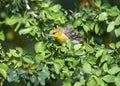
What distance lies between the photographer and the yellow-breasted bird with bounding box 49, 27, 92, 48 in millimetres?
3985

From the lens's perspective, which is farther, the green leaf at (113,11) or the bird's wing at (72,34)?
the bird's wing at (72,34)

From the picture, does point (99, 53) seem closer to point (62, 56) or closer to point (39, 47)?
point (62, 56)

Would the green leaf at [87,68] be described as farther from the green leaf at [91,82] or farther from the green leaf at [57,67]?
the green leaf at [57,67]

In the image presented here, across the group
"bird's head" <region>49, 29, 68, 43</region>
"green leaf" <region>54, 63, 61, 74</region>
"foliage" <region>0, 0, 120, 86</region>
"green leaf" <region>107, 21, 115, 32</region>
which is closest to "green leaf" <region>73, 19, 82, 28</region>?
"foliage" <region>0, 0, 120, 86</region>

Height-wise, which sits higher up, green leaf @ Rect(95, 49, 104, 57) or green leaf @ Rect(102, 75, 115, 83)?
green leaf @ Rect(95, 49, 104, 57)

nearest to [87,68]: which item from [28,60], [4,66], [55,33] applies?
[28,60]

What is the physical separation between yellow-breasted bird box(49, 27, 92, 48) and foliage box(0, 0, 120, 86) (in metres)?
0.06

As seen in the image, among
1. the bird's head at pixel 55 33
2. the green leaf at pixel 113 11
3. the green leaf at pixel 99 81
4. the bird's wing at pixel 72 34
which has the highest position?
the green leaf at pixel 113 11

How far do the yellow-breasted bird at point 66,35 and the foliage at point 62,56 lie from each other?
0.06m

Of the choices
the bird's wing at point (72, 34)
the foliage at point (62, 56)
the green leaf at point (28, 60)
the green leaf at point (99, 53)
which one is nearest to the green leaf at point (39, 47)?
the foliage at point (62, 56)

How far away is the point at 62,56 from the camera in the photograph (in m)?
3.53

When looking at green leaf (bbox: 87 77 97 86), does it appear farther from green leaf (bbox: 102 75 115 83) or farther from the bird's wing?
the bird's wing

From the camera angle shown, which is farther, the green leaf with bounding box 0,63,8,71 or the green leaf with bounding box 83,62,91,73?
the green leaf with bounding box 0,63,8,71

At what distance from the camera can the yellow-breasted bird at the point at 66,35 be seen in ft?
13.1
